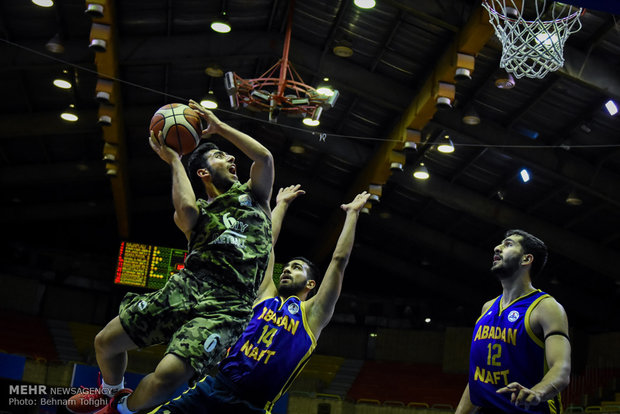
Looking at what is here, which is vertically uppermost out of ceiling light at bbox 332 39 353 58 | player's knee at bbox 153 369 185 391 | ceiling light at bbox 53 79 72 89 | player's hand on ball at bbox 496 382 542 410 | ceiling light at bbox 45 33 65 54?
ceiling light at bbox 53 79 72 89

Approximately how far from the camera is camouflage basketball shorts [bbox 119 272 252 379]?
155 inches

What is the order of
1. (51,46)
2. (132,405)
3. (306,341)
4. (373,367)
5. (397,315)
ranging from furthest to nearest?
1. (397,315)
2. (373,367)
3. (51,46)
4. (306,341)
5. (132,405)

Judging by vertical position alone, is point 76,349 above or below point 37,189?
below

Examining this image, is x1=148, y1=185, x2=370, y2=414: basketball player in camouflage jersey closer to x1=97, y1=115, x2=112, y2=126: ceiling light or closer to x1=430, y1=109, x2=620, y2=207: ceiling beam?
x1=97, y1=115, x2=112, y2=126: ceiling light

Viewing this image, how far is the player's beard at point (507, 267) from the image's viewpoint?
5078 mm

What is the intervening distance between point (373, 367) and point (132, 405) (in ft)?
79.1

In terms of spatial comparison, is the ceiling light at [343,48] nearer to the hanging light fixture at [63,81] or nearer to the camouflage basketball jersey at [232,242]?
the hanging light fixture at [63,81]

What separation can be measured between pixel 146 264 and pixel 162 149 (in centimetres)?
1765

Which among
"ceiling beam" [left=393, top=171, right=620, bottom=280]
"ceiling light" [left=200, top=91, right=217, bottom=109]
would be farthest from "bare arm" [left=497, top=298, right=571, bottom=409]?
"ceiling beam" [left=393, top=171, right=620, bottom=280]

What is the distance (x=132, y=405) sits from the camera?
3961 millimetres

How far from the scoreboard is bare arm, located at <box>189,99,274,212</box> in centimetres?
1728

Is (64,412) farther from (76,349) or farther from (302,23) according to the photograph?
(302,23)

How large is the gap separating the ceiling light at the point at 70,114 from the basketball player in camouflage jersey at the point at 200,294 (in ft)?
47.2

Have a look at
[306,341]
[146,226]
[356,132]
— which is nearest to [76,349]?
[146,226]
